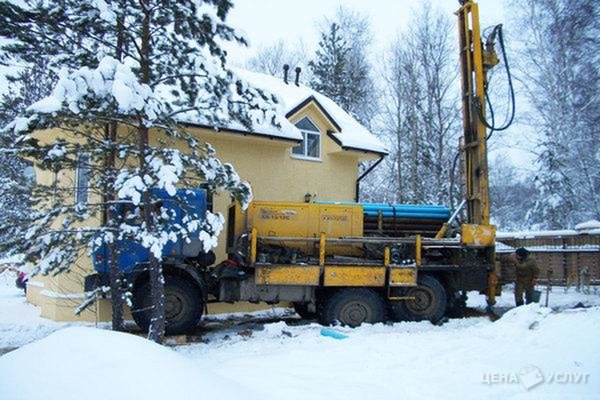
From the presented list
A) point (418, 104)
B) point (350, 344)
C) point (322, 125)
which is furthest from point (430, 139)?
point (350, 344)

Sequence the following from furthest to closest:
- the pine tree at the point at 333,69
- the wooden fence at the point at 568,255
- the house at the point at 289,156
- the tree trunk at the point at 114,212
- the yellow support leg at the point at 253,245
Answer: the pine tree at the point at 333,69
the wooden fence at the point at 568,255
the house at the point at 289,156
the yellow support leg at the point at 253,245
the tree trunk at the point at 114,212

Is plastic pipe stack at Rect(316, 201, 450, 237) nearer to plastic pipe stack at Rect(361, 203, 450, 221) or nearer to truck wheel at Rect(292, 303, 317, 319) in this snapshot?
plastic pipe stack at Rect(361, 203, 450, 221)

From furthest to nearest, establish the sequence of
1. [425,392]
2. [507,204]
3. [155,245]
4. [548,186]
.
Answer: [507,204], [548,186], [155,245], [425,392]

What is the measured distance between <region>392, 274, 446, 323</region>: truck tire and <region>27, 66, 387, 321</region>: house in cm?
474

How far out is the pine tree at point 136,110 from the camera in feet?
21.2

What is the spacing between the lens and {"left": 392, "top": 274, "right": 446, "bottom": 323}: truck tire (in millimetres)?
10914

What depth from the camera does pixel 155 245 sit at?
248 inches

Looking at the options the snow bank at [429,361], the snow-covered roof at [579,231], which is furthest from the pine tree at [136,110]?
the snow-covered roof at [579,231]

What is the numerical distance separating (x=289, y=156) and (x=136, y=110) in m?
8.80

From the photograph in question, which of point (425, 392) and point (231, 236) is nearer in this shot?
point (425, 392)

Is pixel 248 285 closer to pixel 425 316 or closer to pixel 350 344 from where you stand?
pixel 350 344

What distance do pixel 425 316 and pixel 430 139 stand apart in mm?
18895

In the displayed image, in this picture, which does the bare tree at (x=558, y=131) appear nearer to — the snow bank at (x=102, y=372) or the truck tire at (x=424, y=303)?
the truck tire at (x=424, y=303)

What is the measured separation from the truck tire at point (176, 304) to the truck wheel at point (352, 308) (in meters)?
2.62
